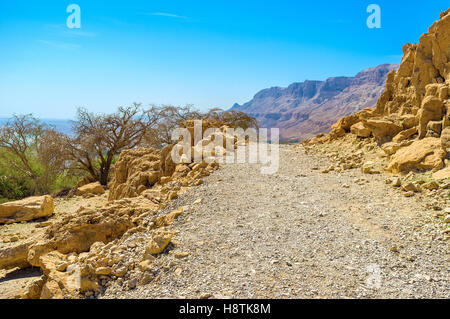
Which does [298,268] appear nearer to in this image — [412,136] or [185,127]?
[412,136]

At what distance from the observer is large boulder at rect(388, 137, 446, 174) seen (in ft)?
24.1

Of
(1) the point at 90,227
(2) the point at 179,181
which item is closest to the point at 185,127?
(2) the point at 179,181

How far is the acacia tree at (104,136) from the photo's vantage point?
664 inches

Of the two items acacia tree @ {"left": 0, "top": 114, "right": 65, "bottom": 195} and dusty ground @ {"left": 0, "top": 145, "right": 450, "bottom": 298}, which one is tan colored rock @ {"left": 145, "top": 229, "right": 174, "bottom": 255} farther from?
acacia tree @ {"left": 0, "top": 114, "right": 65, "bottom": 195}

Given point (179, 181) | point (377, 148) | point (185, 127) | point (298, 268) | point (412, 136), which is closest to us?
point (298, 268)

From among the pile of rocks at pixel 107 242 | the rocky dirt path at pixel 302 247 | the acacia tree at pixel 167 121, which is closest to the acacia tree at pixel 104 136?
the acacia tree at pixel 167 121

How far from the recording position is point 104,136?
17297 mm

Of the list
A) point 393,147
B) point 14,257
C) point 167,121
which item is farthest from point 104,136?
point 393,147

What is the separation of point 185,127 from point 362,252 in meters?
8.54

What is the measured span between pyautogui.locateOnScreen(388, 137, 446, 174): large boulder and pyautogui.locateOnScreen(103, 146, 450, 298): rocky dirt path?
930mm

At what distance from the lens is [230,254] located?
14.9ft

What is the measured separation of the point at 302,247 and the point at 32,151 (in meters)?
19.3

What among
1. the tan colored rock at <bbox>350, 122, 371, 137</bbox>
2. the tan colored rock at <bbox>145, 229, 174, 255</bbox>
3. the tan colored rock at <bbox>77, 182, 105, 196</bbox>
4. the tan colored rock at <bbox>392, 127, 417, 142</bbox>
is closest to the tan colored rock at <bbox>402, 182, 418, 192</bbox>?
the tan colored rock at <bbox>392, 127, 417, 142</bbox>

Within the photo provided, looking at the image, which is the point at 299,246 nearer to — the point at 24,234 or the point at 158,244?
the point at 158,244
